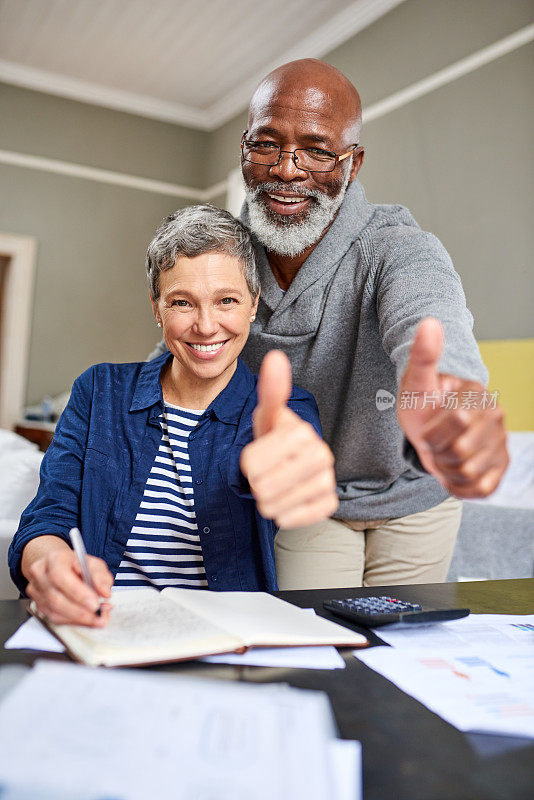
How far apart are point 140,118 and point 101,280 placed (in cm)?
148

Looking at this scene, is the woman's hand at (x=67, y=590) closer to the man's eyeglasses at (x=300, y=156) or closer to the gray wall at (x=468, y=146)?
the man's eyeglasses at (x=300, y=156)

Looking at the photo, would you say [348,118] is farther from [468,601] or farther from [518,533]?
[518,533]

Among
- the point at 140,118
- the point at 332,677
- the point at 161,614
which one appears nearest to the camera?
the point at 332,677

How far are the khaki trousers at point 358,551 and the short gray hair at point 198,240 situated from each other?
58 cm

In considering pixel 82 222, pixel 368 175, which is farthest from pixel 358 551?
pixel 82 222

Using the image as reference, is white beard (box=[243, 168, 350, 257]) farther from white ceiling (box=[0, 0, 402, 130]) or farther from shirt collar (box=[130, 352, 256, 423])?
white ceiling (box=[0, 0, 402, 130])

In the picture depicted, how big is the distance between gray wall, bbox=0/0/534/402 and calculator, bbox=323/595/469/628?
283cm

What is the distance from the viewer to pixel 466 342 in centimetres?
94

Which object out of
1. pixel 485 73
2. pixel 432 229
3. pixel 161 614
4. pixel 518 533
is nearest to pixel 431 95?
pixel 485 73

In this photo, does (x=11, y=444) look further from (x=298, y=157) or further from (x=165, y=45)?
(x=165, y=45)

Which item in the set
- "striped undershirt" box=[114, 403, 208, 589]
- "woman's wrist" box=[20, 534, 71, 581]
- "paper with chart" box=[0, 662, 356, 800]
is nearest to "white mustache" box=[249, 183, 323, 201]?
"striped undershirt" box=[114, 403, 208, 589]

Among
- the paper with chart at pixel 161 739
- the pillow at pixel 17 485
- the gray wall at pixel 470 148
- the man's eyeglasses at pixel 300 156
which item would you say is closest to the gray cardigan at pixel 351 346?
the man's eyeglasses at pixel 300 156

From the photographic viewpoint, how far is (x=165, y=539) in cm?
Result: 128

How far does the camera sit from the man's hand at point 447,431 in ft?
2.27
